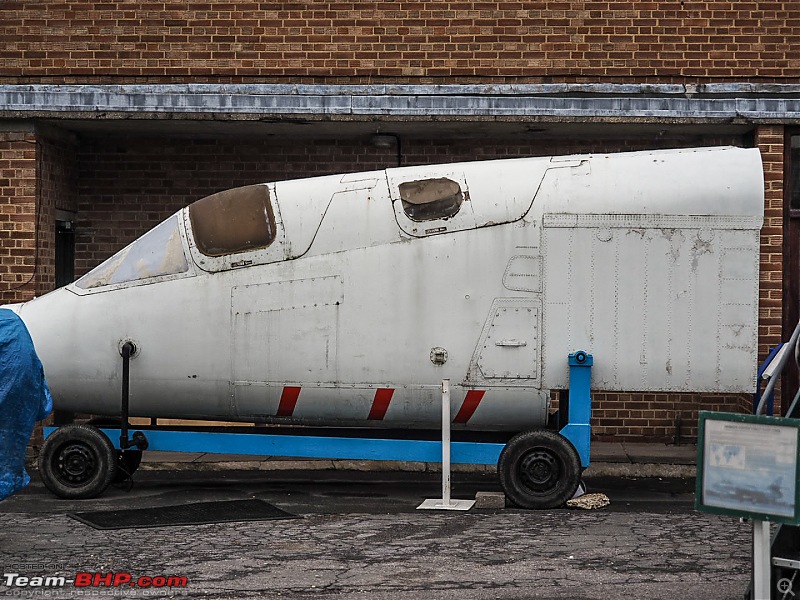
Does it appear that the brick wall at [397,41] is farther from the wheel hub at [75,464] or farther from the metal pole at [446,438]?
the wheel hub at [75,464]

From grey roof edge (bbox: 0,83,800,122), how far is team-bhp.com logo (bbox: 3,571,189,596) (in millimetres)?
5939

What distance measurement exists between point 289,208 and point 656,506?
4.05 m

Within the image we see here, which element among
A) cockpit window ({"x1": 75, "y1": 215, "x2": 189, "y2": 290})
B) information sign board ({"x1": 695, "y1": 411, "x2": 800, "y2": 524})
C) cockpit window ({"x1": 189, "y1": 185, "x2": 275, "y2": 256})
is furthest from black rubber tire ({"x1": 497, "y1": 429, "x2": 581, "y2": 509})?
information sign board ({"x1": 695, "y1": 411, "x2": 800, "y2": 524})

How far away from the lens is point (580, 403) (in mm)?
9820

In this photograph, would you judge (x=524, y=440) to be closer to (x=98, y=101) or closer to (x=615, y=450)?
(x=615, y=450)

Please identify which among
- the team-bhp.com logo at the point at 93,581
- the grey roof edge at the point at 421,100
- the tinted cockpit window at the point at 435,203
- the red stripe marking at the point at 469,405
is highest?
the grey roof edge at the point at 421,100

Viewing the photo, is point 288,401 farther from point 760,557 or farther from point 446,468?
point 760,557

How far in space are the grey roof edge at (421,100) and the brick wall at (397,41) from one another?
0.58 metres

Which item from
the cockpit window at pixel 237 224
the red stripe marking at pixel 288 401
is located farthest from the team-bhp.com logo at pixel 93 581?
the cockpit window at pixel 237 224

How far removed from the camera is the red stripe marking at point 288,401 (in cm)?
1009

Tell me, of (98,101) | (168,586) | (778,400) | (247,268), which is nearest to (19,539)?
(168,586)

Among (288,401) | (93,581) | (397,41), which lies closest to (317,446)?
(288,401)

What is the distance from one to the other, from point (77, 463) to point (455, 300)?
3.57 m

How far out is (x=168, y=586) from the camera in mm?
7102
